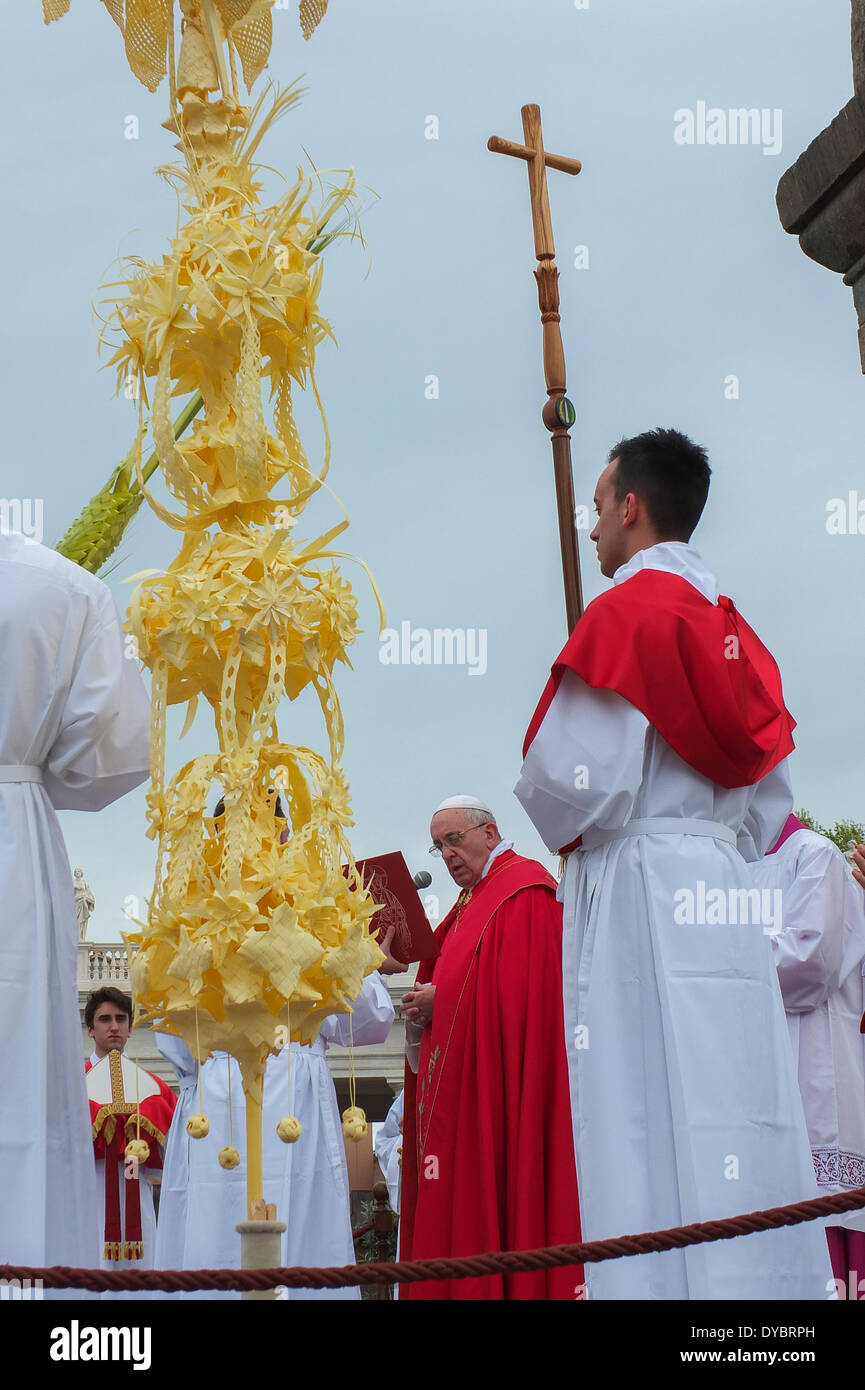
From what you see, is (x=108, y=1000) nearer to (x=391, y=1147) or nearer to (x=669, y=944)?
(x=391, y=1147)

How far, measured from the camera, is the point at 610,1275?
4.46 metres

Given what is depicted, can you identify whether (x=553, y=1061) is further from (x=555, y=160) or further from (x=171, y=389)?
(x=555, y=160)

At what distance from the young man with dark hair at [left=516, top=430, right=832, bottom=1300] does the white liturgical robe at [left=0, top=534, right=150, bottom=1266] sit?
1.26 metres

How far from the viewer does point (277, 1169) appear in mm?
6879

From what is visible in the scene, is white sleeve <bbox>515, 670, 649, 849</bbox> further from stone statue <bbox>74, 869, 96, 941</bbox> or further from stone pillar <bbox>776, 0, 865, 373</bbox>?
stone statue <bbox>74, 869, 96, 941</bbox>

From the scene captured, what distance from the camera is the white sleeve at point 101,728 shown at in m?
4.68

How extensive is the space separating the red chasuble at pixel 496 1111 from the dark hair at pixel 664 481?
1.81 metres

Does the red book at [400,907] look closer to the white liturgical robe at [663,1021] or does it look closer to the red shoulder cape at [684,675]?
the white liturgical robe at [663,1021]

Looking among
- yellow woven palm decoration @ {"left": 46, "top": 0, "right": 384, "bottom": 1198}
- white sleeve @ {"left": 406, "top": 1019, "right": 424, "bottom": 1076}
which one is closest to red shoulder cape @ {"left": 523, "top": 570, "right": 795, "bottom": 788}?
yellow woven palm decoration @ {"left": 46, "top": 0, "right": 384, "bottom": 1198}

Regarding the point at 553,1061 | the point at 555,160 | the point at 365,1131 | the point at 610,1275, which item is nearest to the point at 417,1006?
the point at 553,1061

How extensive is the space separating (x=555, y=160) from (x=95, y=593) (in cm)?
443

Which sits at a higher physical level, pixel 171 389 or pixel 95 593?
pixel 171 389

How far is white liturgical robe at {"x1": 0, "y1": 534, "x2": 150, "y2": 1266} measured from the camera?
439 centimetres

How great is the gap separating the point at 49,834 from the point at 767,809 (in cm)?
236
